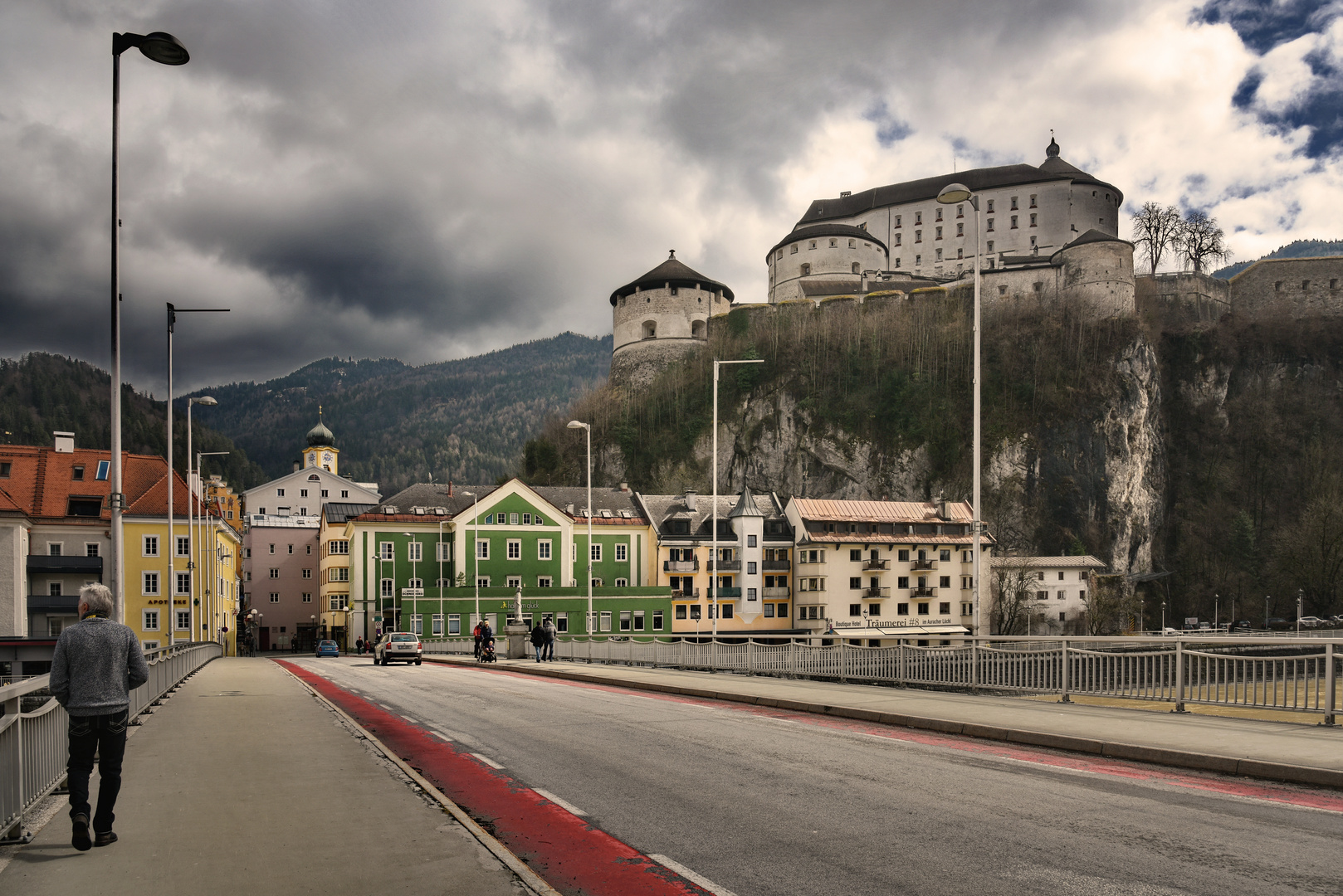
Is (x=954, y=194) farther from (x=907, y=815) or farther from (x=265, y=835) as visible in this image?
(x=265, y=835)

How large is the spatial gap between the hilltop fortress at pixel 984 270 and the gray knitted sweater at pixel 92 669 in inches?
4275

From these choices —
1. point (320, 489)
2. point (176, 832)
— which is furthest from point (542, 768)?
point (320, 489)

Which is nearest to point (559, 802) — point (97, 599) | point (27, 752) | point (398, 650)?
point (97, 599)

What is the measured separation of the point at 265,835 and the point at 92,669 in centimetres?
167

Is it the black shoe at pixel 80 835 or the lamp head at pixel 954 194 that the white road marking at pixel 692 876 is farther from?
the lamp head at pixel 954 194

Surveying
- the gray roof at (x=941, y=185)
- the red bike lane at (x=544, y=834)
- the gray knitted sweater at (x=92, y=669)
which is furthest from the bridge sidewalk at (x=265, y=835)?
the gray roof at (x=941, y=185)

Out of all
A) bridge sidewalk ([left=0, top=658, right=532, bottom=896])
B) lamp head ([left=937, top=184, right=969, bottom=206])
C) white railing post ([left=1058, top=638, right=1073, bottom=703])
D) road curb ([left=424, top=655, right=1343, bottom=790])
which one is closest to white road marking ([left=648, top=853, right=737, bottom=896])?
bridge sidewalk ([left=0, top=658, right=532, bottom=896])

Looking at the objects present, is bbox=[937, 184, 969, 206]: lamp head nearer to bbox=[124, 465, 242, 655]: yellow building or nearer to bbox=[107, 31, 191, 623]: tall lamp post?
bbox=[107, 31, 191, 623]: tall lamp post

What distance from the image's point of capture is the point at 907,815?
7.67 metres

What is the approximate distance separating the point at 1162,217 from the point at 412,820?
130m

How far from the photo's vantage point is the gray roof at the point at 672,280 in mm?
117438

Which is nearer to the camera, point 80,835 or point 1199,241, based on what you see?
point 80,835

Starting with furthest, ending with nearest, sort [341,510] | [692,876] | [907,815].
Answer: [341,510] → [907,815] → [692,876]

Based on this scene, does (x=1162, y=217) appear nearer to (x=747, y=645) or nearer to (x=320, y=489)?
(x=320, y=489)
